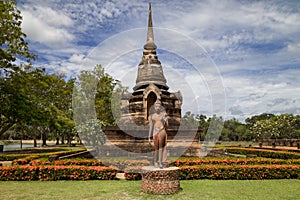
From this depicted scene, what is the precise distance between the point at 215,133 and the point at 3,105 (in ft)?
187

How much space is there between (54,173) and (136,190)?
4316 mm

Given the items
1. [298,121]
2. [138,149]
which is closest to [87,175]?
[138,149]

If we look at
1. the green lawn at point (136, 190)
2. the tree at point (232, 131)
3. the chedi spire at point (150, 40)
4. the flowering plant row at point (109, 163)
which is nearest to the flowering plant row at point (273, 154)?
the green lawn at point (136, 190)

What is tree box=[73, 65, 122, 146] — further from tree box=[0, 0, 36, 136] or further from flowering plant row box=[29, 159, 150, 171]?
flowering plant row box=[29, 159, 150, 171]

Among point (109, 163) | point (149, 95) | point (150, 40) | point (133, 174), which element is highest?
point (150, 40)

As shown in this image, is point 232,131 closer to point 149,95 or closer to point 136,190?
point 149,95

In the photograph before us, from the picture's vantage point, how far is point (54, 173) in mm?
11203

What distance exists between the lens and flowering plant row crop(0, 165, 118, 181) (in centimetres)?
1119

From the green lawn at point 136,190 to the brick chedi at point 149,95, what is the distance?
11973 millimetres

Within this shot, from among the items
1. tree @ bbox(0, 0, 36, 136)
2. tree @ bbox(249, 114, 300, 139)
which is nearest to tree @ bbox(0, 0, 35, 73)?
tree @ bbox(0, 0, 36, 136)

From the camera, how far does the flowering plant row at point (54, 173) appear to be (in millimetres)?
11188

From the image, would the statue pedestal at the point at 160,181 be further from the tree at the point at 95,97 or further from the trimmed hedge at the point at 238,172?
the tree at the point at 95,97

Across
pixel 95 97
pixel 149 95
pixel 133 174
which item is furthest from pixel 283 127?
pixel 133 174

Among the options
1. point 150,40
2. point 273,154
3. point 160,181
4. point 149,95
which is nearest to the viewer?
point 160,181
